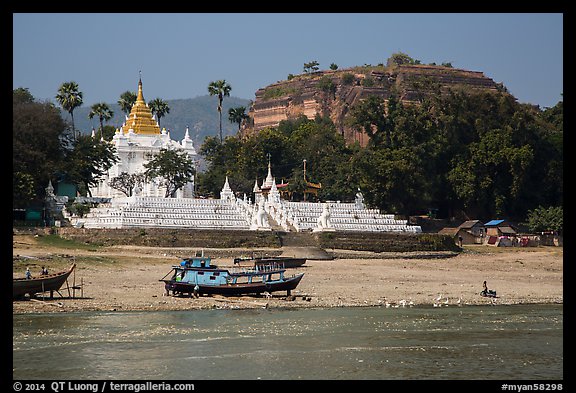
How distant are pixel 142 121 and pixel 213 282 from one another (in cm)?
5358

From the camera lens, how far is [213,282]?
42.2 metres

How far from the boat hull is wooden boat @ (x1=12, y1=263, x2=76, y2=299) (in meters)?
4.46

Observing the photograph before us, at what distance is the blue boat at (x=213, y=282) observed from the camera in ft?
137

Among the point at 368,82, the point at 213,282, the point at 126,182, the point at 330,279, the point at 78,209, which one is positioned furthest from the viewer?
the point at 368,82

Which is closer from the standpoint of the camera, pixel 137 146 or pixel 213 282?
pixel 213 282

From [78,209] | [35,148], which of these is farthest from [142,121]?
[78,209]

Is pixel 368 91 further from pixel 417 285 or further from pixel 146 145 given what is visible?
pixel 417 285

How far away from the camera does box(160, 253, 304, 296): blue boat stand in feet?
137

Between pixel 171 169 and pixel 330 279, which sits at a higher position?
pixel 171 169

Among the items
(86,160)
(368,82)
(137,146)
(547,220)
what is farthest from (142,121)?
(368,82)

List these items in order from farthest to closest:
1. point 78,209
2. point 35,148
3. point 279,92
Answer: point 279,92, point 35,148, point 78,209

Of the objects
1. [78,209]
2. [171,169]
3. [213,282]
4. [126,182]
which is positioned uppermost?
[171,169]

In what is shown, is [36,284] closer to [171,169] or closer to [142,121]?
[171,169]

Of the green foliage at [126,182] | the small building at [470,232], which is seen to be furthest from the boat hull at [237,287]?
the green foliage at [126,182]
